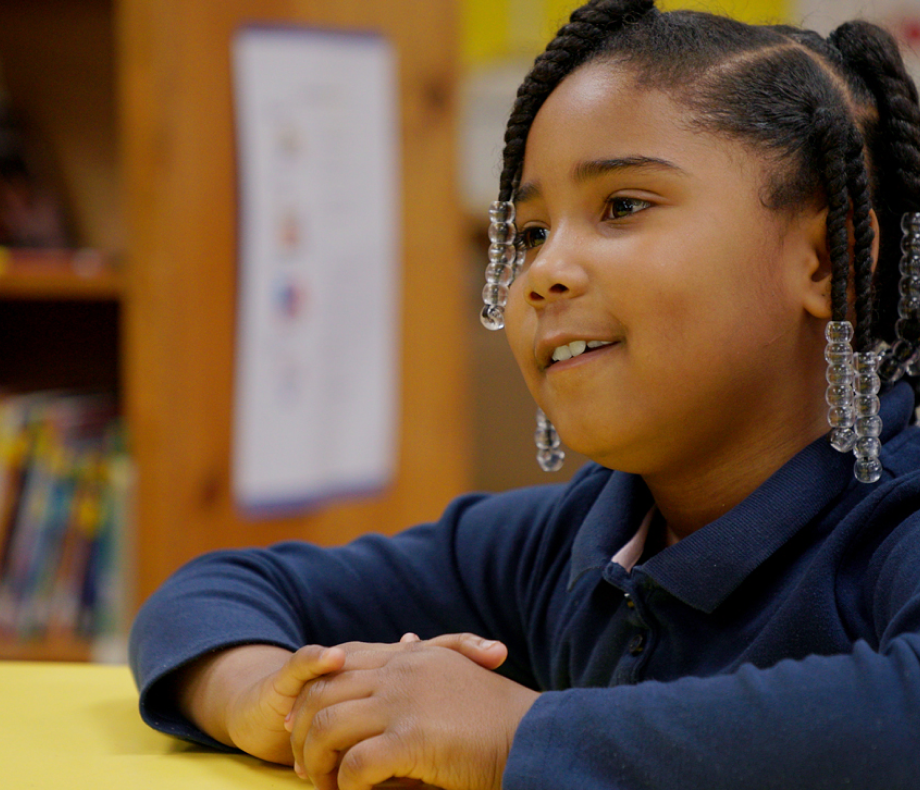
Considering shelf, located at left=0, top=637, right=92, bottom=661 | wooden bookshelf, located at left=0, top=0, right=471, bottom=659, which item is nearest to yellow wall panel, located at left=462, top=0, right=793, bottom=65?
wooden bookshelf, located at left=0, top=0, right=471, bottom=659

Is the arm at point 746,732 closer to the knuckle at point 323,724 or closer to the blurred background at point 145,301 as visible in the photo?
the knuckle at point 323,724

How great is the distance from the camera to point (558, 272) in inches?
A: 31.1

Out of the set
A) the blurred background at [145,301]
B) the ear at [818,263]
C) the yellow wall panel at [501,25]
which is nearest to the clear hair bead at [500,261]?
the ear at [818,263]

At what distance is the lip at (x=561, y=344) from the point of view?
0.79 m

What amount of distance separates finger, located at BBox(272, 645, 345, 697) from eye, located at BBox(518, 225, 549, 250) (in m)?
0.36

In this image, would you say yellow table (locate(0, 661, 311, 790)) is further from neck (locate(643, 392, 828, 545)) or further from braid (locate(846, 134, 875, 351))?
braid (locate(846, 134, 875, 351))

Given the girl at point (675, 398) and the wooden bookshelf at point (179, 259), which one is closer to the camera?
the girl at point (675, 398)

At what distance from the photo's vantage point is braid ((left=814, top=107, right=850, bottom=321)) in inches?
31.2

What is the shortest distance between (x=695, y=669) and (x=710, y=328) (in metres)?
0.23

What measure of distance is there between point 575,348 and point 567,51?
0.79ft

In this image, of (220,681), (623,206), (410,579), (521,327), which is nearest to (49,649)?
(410,579)

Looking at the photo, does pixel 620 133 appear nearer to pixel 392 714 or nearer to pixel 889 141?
pixel 889 141

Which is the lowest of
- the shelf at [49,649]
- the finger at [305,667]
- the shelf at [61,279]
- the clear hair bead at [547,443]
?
the shelf at [49,649]

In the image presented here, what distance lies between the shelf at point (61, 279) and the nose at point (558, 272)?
100 centimetres
